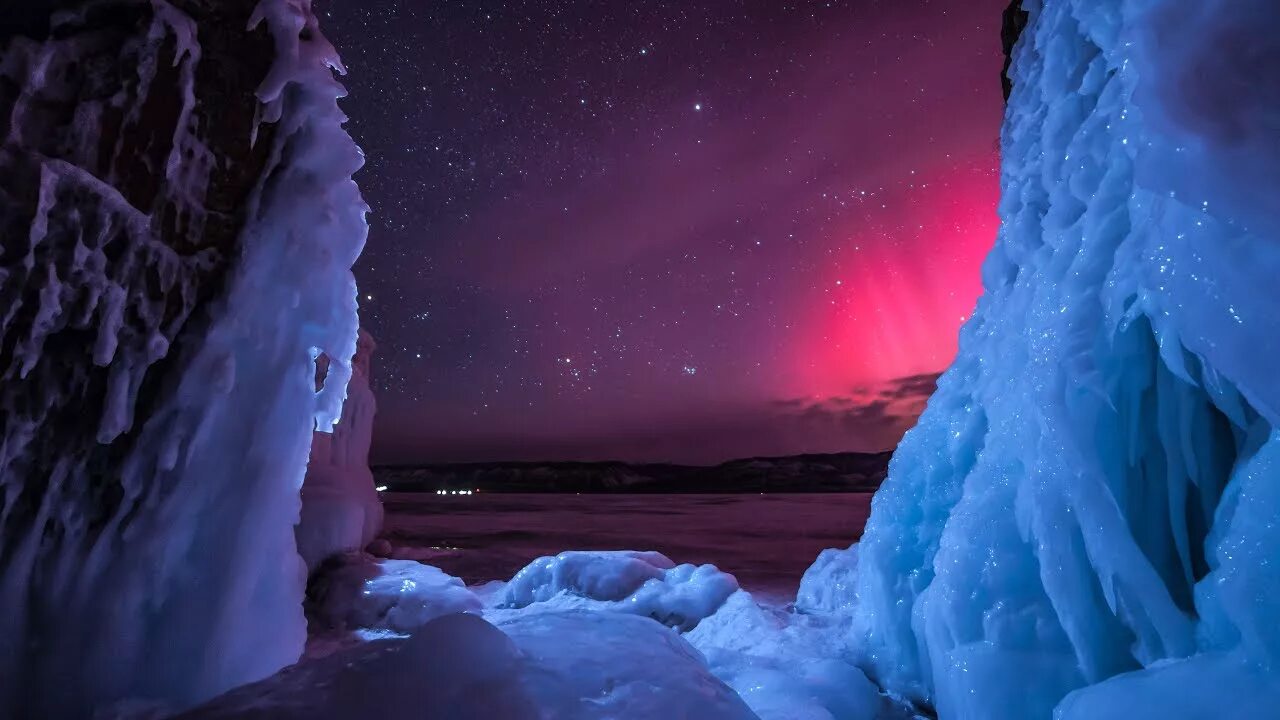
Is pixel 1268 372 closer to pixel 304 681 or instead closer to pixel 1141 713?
pixel 1141 713

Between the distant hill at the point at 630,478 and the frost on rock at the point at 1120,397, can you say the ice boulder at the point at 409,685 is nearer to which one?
the frost on rock at the point at 1120,397

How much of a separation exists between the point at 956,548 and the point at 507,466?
6273 centimetres

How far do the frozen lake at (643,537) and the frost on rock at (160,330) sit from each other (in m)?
7.24

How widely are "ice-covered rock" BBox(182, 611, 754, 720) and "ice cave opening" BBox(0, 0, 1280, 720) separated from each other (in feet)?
0.05

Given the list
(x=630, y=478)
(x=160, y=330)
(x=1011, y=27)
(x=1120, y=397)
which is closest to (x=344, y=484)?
(x=160, y=330)

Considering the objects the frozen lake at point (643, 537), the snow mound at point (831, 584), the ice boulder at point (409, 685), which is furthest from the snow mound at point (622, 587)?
the ice boulder at point (409, 685)

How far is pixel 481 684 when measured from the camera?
84.0 inches

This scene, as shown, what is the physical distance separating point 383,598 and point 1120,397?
23.3 feet

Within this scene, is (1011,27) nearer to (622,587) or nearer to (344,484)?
(622,587)

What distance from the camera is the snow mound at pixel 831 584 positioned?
698cm

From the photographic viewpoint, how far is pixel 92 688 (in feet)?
8.73

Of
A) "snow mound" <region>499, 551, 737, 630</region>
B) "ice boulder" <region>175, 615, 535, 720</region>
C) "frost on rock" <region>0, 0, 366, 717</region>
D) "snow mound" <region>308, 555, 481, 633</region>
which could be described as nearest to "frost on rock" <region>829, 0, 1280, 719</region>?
"ice boulder" <region>175, 615, 535, 720</region>

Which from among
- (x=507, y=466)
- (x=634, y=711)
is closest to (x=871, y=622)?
(x=634, y=711)

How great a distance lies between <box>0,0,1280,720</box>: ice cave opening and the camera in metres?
2.05
